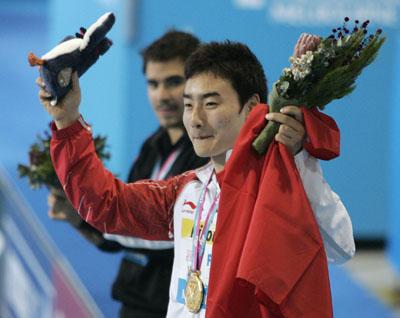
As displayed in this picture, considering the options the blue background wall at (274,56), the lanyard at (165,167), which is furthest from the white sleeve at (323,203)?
the blue background wall at (274,56)

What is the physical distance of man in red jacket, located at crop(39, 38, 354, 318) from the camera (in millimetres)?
1523

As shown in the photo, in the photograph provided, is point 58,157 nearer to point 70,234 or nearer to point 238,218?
point 238,218

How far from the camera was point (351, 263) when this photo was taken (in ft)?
20.1

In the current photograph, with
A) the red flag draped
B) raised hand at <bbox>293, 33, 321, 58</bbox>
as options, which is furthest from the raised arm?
raised hand at <bbox>293, 33, 321, 58</bbox>

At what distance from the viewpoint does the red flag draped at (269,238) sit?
1.51 meters

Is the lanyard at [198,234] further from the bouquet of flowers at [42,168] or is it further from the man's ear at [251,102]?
the bouquet of flowers at [42,168]

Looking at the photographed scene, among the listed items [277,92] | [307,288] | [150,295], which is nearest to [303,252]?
[307,288]

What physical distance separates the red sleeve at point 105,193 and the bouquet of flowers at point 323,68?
1.78 feet

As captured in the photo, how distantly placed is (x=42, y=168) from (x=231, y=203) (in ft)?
3.42

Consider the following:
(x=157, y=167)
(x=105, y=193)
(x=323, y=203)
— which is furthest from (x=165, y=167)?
(x=323, y=203)

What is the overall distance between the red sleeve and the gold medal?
0.24 metres

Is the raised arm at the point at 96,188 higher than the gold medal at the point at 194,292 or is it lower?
higher

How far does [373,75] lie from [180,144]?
3.82 metres

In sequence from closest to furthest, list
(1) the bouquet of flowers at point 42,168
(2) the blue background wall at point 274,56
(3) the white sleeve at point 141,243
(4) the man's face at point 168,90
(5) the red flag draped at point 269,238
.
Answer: (5) the red flag draped at point 269,238, (3) the white sleeve at point 141,243, (1) the bouquet of flowers at point 42,168, (4) the man's face at point 168,90, (2) the blue background wall at point 274,56
